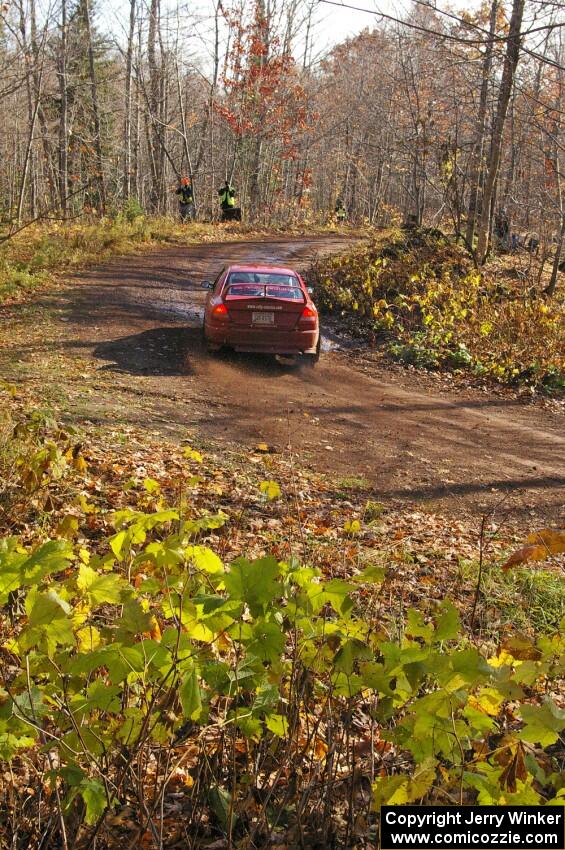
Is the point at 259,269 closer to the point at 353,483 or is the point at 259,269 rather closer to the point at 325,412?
the point at 325,412

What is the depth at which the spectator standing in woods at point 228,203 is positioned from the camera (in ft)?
102

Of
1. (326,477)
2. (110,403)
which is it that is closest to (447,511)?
(326,477)

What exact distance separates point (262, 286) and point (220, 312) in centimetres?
90

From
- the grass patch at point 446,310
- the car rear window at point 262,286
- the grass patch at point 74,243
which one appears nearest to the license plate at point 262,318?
the car rear window at point 262,286

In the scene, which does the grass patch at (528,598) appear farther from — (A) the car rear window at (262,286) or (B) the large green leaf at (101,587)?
(A) the car rear window at (262,286)

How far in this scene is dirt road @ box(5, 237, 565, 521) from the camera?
8.47 m

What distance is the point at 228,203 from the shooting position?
31.5m

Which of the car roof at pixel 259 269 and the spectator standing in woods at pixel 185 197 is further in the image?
the spectator standing in woods at pixel 185 197

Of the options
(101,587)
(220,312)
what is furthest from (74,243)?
(101,587)

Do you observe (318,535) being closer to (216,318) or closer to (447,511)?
(447,511)

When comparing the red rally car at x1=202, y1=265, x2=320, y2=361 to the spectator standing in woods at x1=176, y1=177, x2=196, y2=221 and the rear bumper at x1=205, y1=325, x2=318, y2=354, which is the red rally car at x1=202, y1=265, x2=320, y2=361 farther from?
the spectator standing in woods at x1=176, y1=177, x2=196, y2=221

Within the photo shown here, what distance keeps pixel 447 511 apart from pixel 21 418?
4.84 meters

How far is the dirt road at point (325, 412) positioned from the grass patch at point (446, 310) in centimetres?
133

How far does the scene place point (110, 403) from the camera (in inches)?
374
